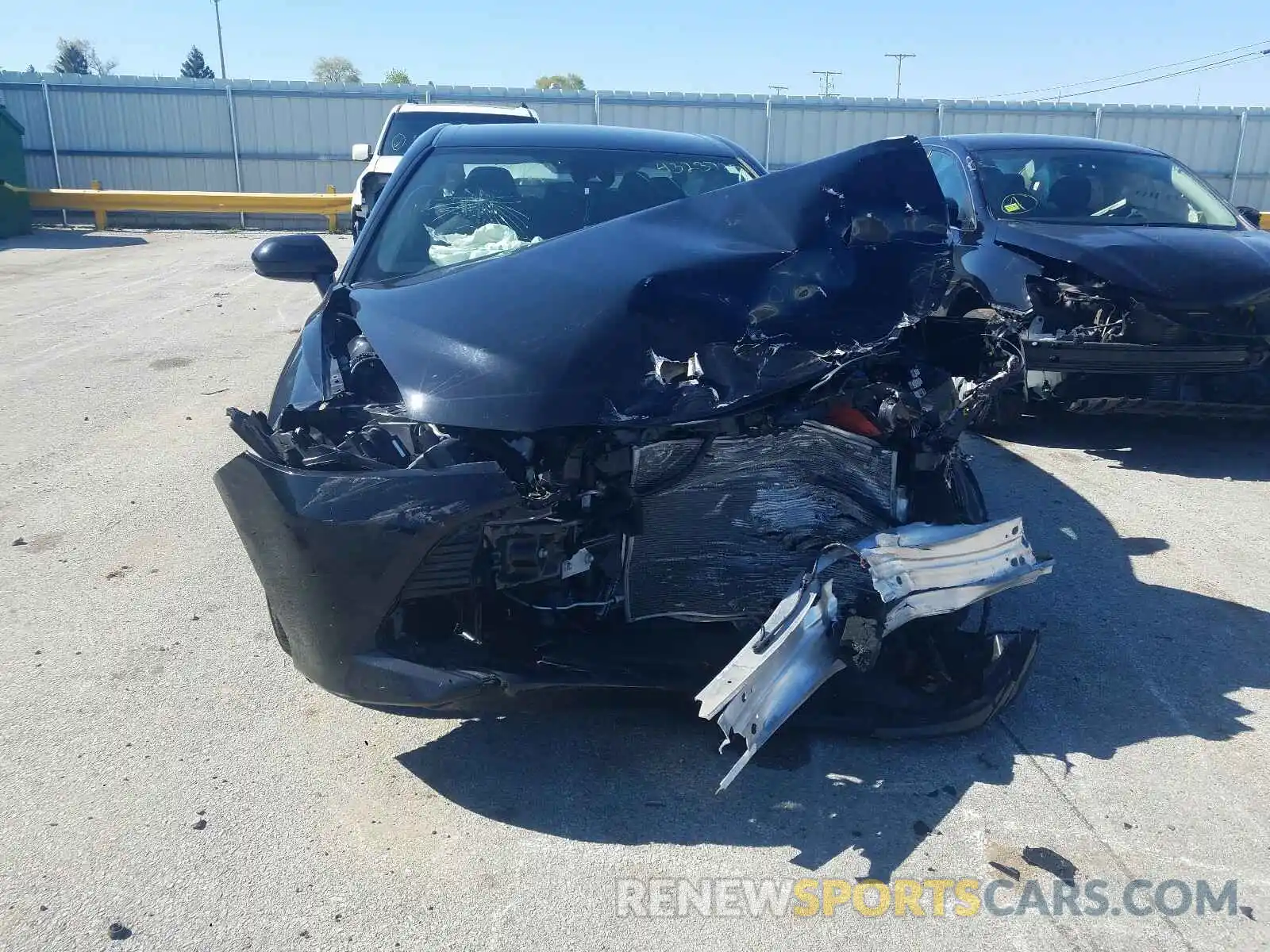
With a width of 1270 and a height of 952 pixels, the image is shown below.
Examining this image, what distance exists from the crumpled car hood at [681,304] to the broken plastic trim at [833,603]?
549 mm

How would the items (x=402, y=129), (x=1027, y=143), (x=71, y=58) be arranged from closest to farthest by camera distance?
(x=1027, y=143), (x=402, y=129), (x=71, y=58)

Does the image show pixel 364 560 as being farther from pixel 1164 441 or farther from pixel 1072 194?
pixel 1072 194

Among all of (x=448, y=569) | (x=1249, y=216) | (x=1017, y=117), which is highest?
(x=1017, y=117)

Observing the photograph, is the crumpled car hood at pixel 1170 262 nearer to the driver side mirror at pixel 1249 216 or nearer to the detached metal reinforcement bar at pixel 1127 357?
the detached metal reinforcement bar at pixel 1127 357

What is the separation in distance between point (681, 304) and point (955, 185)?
4655 millimetres

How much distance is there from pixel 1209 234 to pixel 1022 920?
5.24 metres

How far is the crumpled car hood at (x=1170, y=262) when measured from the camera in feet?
18.4

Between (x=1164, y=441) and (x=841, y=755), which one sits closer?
(x=841, y=755)

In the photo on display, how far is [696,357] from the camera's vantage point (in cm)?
284

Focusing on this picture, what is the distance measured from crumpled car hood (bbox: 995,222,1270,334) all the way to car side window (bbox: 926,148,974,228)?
0.44 metres

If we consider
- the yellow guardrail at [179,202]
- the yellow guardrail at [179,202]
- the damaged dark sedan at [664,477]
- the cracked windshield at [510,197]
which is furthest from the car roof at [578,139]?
the yellow guardrail at [179,202]

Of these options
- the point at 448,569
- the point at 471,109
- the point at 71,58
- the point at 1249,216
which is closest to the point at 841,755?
the point at 448,569

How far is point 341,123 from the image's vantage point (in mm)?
22453

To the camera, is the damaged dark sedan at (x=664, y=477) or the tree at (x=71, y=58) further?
the tree at (x=71, y=58)
